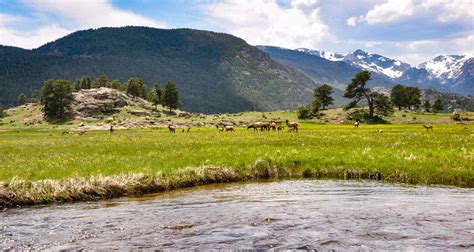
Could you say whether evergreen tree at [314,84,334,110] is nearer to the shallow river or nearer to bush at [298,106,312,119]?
bush at [298,106,312,119]

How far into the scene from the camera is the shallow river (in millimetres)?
10641

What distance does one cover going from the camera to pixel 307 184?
20906mm

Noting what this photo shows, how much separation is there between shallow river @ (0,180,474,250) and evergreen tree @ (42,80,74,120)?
124565 millimetres

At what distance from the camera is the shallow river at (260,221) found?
34.9ft

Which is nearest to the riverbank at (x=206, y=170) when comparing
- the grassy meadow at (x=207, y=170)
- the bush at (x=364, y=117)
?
the grassy meadow at (x=207, y=170)

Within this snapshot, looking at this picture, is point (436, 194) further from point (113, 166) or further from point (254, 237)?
point (113, 166)

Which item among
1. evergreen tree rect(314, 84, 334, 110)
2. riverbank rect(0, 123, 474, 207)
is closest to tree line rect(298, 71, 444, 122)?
evergreen tree rect(314, 84, 334, 110)

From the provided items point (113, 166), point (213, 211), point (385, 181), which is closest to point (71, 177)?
point (113, 166)

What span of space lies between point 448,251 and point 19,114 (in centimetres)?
16431

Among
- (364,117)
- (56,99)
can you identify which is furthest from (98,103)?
(364,117)

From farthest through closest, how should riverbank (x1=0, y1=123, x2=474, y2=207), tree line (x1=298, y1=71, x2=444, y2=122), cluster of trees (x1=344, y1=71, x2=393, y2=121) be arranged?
tree line (x1=298, y1=71, x2=444, y2=122) < cluster of trees (x1=344, y1=71, x2=393, y2=121) < riverbank (x1=0, y1=123, x2=474, y2=207)

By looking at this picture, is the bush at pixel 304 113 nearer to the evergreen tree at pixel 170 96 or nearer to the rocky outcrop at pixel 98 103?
the evergreen tree at pixel 170 96

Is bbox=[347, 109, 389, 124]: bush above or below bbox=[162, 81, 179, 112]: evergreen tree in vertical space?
below

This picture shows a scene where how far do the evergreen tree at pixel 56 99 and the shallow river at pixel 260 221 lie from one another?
125 metres
